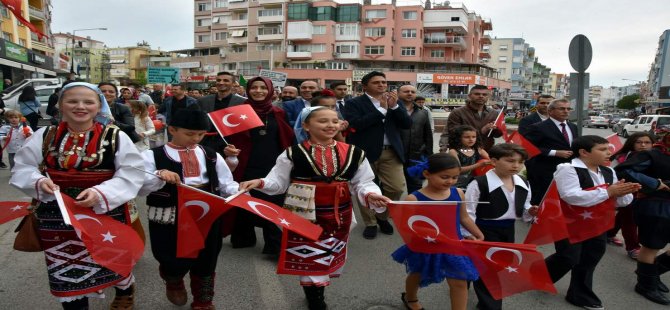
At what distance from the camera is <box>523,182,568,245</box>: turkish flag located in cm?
336

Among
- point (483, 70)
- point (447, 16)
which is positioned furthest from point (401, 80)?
point (483, 70)

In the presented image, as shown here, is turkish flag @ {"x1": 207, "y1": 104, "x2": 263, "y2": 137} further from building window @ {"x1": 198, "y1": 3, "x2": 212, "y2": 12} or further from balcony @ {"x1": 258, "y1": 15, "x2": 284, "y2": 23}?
building window @ {"x1": 198, "y1": 3, "x2": 212, "y2": 12}

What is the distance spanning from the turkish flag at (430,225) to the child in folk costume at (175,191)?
4.16ft

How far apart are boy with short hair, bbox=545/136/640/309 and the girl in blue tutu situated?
3.18ft

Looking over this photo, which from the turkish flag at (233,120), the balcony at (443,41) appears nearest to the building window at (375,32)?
the balcony at (443,41)

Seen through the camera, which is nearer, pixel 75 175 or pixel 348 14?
pixel 75 175

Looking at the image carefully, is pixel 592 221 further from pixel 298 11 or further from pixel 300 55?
pixel 298 11

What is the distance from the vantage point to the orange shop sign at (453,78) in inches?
2270

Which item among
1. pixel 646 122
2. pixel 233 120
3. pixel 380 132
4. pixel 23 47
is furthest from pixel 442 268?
pixel 23 47

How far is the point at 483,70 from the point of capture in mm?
67750

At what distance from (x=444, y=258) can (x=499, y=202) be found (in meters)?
0.73

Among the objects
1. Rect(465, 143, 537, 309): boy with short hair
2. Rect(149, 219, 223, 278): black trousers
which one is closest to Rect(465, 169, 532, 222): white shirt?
Rect(465, 143, 537, 309): boy with short hair

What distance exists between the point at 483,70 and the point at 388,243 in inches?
2659

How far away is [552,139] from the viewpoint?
213 inches
